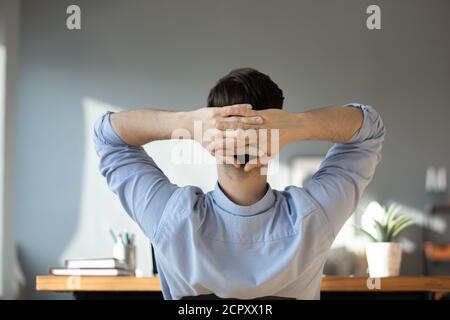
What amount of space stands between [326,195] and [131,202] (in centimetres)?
20

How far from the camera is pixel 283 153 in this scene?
282cm

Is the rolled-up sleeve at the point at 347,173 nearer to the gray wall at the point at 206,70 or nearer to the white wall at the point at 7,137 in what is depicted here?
the white wall at the point at 7,137

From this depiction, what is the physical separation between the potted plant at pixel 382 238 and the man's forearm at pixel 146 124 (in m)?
1.75

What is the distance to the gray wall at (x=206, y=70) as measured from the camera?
2.80 meters

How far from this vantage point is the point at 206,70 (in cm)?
290

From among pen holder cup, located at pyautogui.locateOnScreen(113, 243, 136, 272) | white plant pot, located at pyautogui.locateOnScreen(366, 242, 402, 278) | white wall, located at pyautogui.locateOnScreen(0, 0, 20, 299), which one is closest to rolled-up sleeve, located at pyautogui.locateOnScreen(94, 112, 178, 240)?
white wall, located at pyautogui.locateOnScreen(0, 0, 20, 299)

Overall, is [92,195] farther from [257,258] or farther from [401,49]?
[257,258]


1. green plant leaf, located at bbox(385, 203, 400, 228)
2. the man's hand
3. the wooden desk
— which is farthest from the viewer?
green plant leaf, located at bbox(385, 203, 400, 228)

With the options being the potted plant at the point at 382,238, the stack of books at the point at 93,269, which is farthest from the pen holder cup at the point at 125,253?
the potted plant at the point at 382,238

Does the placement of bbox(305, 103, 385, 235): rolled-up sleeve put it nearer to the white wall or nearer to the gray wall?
the white wall

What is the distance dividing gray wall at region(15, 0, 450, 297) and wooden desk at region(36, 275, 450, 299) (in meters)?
0.61

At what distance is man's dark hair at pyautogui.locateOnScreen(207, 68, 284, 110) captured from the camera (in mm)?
765

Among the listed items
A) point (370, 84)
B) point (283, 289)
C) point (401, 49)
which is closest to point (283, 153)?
point (370, 84)
